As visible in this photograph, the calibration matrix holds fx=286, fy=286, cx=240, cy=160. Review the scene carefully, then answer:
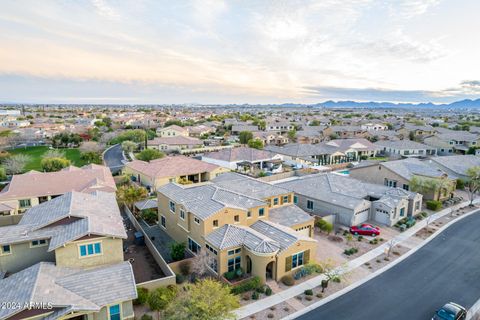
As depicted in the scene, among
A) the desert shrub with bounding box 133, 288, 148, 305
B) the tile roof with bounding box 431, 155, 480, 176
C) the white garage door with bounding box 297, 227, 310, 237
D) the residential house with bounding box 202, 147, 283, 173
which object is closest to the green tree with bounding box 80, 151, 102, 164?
the residential house with bounding box 202, 147, 283, 173

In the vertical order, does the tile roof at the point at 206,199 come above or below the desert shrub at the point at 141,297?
above

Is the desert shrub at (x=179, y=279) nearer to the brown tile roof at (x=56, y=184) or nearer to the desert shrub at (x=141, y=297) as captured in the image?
the desert shrub at (x=141, y=297)

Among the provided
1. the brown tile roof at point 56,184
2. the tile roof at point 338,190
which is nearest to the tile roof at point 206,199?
Answer: the tile roof at point 338,190

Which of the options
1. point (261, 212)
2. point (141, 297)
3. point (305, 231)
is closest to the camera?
point (141, 297)

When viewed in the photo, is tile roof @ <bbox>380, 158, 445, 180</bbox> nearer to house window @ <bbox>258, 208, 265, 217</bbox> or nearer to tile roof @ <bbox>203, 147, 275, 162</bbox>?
tile roof @ <bbox>203, 147, 275, 162</bbox>

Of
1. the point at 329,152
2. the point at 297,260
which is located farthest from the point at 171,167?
the point at 329,152

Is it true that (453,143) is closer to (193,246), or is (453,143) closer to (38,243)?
(193,246)
